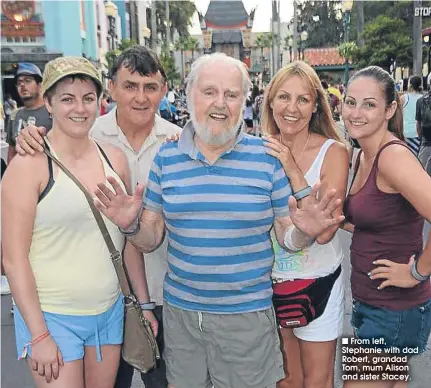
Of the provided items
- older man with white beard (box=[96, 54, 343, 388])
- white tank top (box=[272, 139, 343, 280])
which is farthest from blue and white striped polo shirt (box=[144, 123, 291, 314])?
white tank top (box=[272, 139, 343, 280])

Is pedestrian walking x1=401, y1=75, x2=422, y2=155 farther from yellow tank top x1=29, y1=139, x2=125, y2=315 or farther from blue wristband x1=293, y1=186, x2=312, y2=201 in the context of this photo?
yellow tank top x1=29, y1=139, x2=125, y2=315

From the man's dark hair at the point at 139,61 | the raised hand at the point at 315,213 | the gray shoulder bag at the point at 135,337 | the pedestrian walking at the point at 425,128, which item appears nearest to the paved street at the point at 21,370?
the gray shoulder bag at the point at 135,337

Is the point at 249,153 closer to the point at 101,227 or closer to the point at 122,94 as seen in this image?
the point at 101,227

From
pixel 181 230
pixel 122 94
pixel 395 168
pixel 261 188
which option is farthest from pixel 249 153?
pixel 122 94

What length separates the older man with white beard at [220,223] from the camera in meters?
2.14

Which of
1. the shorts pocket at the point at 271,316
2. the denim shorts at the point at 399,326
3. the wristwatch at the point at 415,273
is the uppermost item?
the wristwatch at the point at 415,273

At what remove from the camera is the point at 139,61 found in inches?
106

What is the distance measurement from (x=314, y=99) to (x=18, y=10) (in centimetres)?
2842

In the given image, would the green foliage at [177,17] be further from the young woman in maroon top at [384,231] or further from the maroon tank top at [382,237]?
the maroon tank top at [382,237]

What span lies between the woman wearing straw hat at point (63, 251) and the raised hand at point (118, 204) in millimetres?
98

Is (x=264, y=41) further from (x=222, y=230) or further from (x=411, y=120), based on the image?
(x=222, y=230)

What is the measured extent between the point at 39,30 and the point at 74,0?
271 centimetres

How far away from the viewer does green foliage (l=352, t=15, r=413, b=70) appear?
17.7 metres

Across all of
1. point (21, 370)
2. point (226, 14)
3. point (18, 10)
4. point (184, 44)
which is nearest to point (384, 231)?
point (21, 370)
